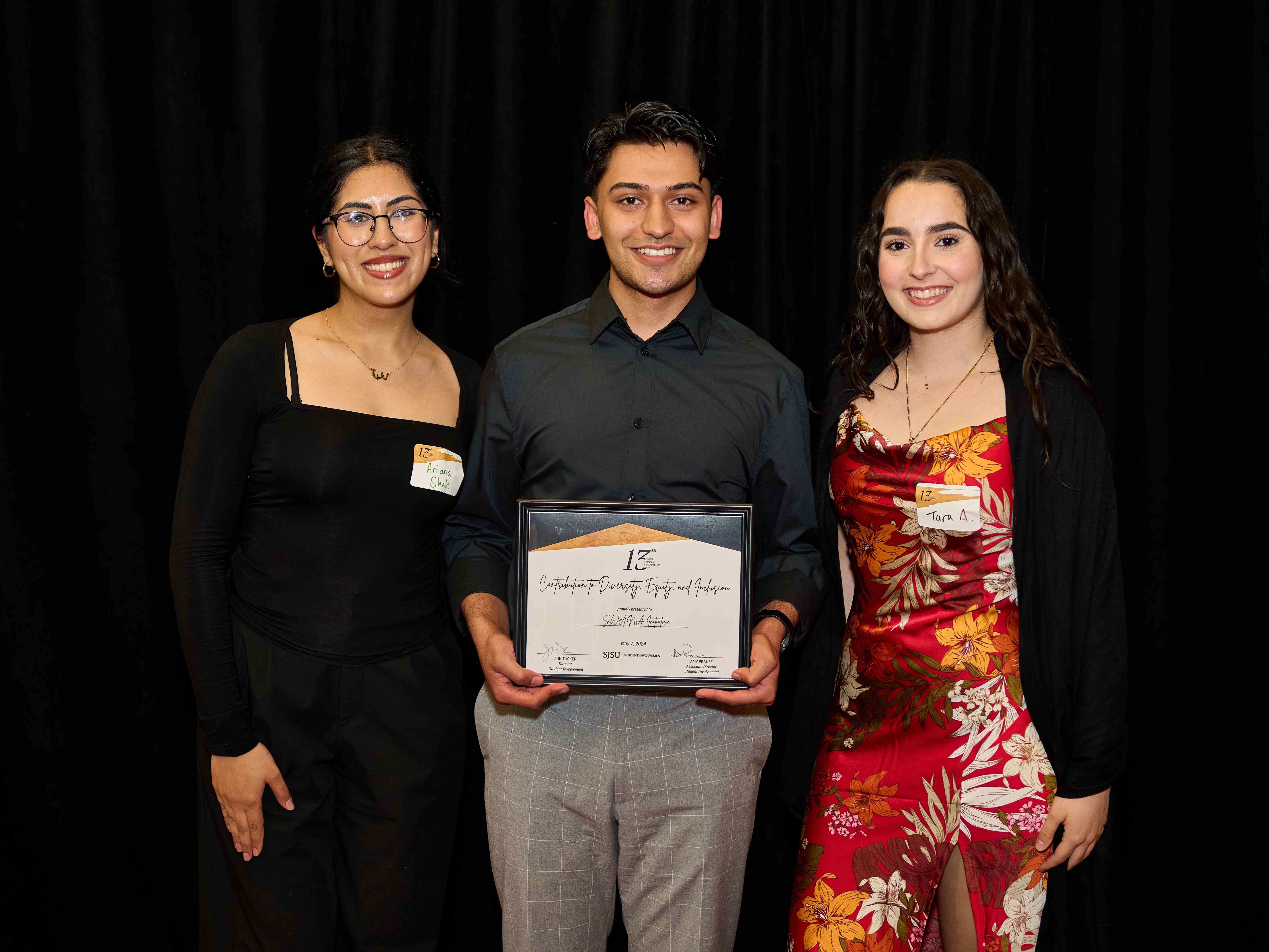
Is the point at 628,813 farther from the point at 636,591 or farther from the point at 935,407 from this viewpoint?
the point at 935,407

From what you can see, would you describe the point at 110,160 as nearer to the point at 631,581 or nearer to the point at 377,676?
the point at 377,676

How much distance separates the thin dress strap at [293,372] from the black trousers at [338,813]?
467 mm

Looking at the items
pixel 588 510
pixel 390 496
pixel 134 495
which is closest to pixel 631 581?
pixel 588 510

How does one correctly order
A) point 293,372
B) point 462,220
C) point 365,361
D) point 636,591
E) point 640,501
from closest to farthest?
1. point 636,591
2. point 640,501
3. point 293,372
4. point 365,361
5. point 462,220

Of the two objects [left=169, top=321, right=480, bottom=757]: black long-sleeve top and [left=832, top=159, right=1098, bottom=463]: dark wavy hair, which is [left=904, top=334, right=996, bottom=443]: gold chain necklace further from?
[left=169, top=321, right=480, bottom=757]: black long-sleeve top

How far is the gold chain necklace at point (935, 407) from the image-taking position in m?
1.78

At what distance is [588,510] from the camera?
5.21ft

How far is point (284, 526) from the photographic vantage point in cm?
187

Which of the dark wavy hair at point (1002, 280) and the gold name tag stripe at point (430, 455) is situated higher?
the dark wavy hair at point (1002, 280)

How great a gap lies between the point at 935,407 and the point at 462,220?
4.47 ft

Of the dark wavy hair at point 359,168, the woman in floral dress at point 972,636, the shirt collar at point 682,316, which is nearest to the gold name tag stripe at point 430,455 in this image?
the shirt collar at point 682,316

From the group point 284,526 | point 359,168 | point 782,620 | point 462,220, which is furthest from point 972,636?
point 462,220

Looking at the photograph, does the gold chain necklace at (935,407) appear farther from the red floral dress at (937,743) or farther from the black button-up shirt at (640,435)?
the black button-up shirt at (640,435)

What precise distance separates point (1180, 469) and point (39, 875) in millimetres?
3292
